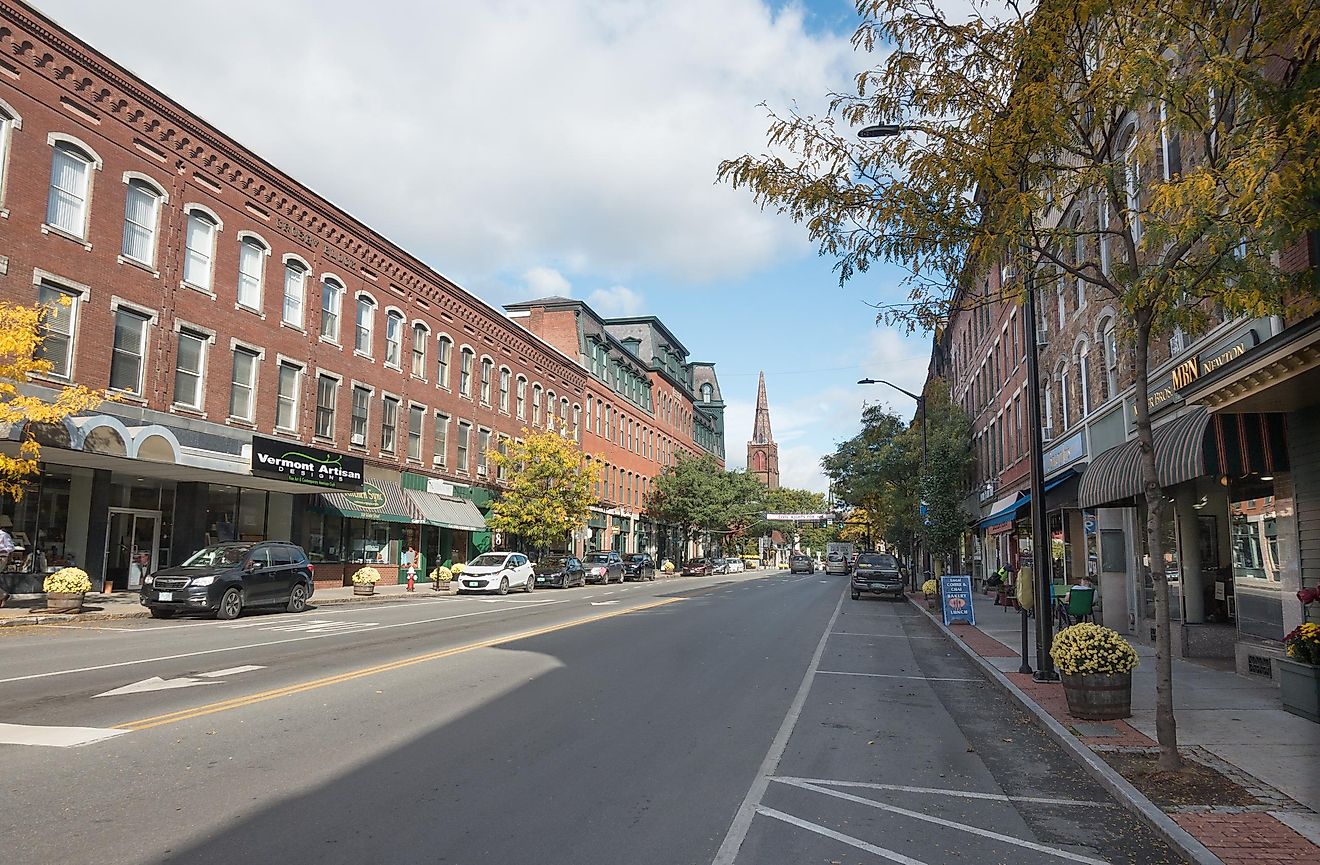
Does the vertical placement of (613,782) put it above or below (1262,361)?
below

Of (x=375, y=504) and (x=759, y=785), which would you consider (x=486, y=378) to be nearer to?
(x=375, y=504)

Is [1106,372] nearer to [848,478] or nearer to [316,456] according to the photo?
[316,456]

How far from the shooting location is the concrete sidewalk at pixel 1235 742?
5598 mm

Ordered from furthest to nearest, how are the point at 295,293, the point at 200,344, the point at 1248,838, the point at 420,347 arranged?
1. the point at 420,347
2. the point at 295,293
3. the point at 200,344
4. the point at 1248,838

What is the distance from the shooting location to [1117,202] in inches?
318

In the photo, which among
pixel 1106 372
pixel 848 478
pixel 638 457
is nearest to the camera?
pixel 1106 372

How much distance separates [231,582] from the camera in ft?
63.5

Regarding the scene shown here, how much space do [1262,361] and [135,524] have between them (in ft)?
85.1

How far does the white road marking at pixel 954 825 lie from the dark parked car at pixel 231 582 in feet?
51.9

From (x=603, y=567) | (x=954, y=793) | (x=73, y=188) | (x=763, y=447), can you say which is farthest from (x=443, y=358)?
(x=763, y=447)

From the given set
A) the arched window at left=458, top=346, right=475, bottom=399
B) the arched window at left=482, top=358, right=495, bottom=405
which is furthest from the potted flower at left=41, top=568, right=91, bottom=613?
the arched window at left=482, top=358, right=495, bottom=405

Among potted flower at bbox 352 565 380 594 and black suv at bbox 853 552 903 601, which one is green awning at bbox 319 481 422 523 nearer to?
potted flower at bbox 352 565 380 594

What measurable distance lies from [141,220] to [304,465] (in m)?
8.42

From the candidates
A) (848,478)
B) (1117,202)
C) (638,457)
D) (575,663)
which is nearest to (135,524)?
(575,663)
